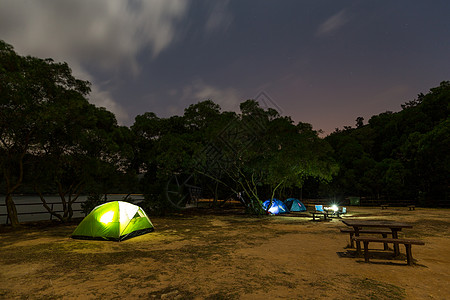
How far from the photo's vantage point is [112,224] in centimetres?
894

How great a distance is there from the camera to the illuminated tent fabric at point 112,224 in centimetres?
880

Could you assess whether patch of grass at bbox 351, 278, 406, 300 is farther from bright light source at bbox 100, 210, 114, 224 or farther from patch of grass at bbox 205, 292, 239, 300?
bright light source at bbox 100, 210, 114, 224

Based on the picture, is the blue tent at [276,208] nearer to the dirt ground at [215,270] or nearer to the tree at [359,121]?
the dirt ground at [215,270]

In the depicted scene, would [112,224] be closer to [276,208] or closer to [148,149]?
[148,149]

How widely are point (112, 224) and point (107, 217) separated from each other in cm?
45

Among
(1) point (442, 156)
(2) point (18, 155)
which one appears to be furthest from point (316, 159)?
(1) point (442, 156)

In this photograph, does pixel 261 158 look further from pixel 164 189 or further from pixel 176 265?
pixel 176 265

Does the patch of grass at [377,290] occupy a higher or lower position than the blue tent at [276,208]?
lower

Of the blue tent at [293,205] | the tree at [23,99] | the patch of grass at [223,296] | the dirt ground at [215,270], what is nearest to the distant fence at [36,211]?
the tree at [23,99]

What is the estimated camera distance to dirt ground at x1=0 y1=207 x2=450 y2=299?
4.26 meters

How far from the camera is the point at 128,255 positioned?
22.4 feet

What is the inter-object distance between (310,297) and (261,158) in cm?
1377

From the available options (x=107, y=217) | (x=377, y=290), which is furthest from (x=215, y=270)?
(x=107, y=217)

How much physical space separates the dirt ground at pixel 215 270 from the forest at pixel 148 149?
5.10 meters
